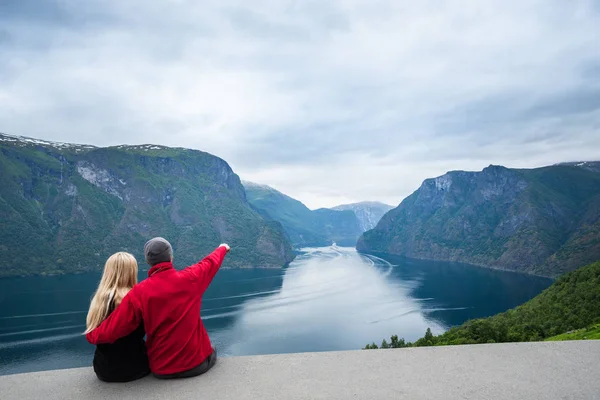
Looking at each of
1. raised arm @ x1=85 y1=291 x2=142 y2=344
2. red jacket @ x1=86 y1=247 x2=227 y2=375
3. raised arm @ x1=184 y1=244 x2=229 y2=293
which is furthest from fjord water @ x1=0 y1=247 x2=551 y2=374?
raised arm @ x1=85 y1=291 x2=142 y2=344

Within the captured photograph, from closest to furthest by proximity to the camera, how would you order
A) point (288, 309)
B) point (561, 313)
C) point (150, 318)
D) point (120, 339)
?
point (150, 318) → point (120, 339) → point (561, 313) → point (288, 309)

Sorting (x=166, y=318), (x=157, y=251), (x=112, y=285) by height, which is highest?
(x=157, y=251)

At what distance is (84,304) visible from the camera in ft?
279

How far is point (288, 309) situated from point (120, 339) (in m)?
82.6

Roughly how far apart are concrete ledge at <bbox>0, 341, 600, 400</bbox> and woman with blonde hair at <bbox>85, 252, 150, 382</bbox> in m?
0.15

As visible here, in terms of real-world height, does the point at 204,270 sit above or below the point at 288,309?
above

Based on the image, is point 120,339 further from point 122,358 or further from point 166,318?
point 166,318

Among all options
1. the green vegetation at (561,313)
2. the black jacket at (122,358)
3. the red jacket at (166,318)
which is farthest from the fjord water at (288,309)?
the red jacket at (166,318)

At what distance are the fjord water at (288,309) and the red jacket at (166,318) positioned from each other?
5366cm

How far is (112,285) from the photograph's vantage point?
423 cm

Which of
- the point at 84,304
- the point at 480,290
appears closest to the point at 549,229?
the point at 480,290

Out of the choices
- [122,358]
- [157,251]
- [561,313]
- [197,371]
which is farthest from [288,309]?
[157,251]

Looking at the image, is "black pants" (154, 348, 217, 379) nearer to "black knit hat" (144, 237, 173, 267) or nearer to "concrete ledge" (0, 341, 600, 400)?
"concrete ledge" (0, 341, 600, 400)

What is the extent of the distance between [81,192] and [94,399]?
22170 centimetres
